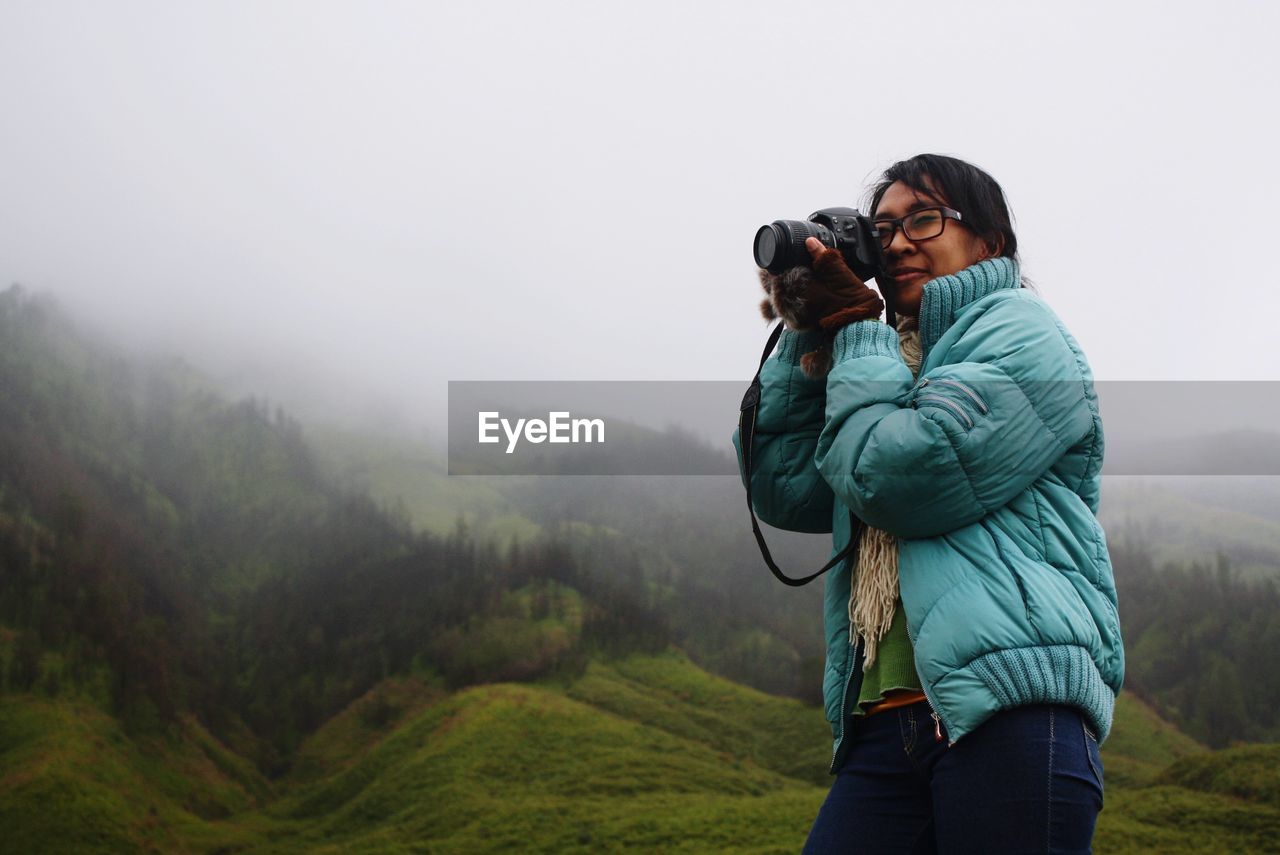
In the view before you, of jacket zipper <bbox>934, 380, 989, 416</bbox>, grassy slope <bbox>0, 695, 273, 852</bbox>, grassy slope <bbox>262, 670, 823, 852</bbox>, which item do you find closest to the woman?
jacket zipper <bbox>934, 380, 989, 416</bbox>

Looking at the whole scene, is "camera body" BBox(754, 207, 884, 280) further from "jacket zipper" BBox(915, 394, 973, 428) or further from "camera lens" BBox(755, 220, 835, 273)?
"jacket zipper" BBox(915, 394, 973, 428)

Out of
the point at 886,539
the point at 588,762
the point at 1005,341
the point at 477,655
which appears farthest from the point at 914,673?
the point at 477,655

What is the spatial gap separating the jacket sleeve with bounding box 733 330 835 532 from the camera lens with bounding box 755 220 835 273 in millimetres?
124

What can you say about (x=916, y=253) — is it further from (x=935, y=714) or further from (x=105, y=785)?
(x=105, y=785)

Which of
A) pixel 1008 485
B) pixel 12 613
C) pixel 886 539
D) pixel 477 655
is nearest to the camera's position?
pixel 1008 485

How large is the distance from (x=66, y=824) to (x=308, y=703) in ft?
3.69

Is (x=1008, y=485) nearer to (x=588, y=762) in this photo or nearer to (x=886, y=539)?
(x=886, y=539)

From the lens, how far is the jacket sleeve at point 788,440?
128 cm

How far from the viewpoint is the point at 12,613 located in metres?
4.52

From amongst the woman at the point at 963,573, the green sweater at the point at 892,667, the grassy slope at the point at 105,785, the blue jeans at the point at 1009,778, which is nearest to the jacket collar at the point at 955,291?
the woman at the point at 963,573

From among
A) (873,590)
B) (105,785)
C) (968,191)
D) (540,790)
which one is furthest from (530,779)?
(968,191)

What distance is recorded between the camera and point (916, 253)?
1.22 m

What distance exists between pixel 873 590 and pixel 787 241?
393 millimetres

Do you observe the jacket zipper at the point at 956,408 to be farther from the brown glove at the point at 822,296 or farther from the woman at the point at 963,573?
the brown glove at the point at 822,296
